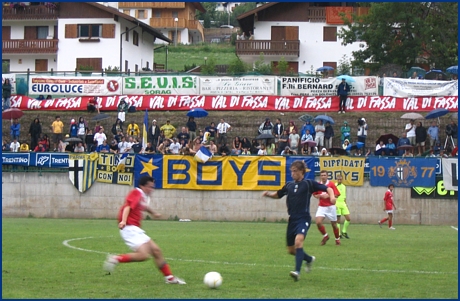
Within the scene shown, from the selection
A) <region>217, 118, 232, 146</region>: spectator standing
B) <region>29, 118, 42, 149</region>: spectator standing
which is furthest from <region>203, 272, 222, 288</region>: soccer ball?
<region>29, 118, 42, 149</region>: spectator standing

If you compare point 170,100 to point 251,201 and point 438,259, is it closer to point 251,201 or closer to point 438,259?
point 251,201

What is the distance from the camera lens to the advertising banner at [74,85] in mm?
42969

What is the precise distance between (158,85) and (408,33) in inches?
804

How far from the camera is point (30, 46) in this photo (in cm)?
6394

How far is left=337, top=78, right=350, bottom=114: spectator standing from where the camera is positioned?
39.6 meters

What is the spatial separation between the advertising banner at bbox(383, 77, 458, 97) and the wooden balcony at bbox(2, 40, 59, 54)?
3293 centimetres

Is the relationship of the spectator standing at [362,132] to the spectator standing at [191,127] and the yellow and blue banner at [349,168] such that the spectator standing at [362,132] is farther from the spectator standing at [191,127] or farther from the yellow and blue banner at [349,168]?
the spectator standing at [191,127]

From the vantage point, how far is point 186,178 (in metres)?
30.9

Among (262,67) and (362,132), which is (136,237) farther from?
(262,67)

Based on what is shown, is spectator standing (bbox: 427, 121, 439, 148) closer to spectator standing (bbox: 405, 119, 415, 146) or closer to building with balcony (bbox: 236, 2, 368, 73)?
spectator standing (bbox: 405, 119, 415, 146)

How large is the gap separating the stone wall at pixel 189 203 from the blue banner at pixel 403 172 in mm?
356

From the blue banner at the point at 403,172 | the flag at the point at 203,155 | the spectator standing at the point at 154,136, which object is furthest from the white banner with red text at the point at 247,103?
the flag at the point at 203,155

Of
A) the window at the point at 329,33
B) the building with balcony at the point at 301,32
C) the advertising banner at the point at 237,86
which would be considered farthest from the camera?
the window at the point at 329,33

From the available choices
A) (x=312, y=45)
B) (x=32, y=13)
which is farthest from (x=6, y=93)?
(x=312, y=45)
